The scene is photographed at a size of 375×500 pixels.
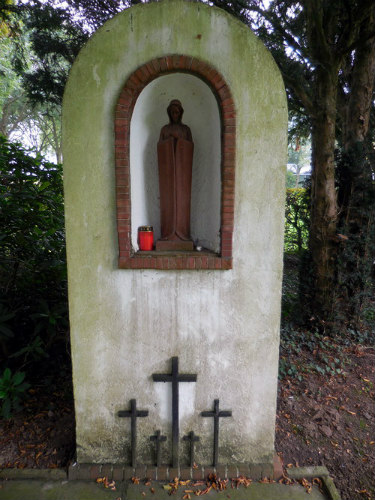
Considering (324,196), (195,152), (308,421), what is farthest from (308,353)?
(195,152)

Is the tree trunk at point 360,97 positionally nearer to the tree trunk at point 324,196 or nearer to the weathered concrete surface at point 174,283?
the tree trunk at point 324,196

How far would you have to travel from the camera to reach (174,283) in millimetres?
2598

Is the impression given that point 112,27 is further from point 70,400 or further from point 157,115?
point 70,400

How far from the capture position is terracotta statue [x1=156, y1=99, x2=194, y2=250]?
9.32ft

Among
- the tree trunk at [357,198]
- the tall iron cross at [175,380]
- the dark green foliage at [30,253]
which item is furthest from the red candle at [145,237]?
the tree trunk at [357,198]

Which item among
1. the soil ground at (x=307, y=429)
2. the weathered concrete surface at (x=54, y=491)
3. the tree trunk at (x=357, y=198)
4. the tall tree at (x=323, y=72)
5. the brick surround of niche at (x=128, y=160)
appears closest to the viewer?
the brick surround of niche at (x=128, y=160)

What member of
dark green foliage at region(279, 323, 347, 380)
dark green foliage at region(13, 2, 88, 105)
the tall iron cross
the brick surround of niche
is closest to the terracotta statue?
the brick surround of niche

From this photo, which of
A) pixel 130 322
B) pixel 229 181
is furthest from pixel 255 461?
pixel 229 181

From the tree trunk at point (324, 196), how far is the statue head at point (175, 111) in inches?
118

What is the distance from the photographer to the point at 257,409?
2768 millimetres

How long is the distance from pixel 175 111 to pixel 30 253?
2658 mm

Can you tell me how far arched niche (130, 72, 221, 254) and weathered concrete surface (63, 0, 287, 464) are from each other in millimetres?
282

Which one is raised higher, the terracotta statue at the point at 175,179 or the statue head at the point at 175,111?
the statue head at the point at 175,111

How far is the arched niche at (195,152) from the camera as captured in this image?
2.74m
